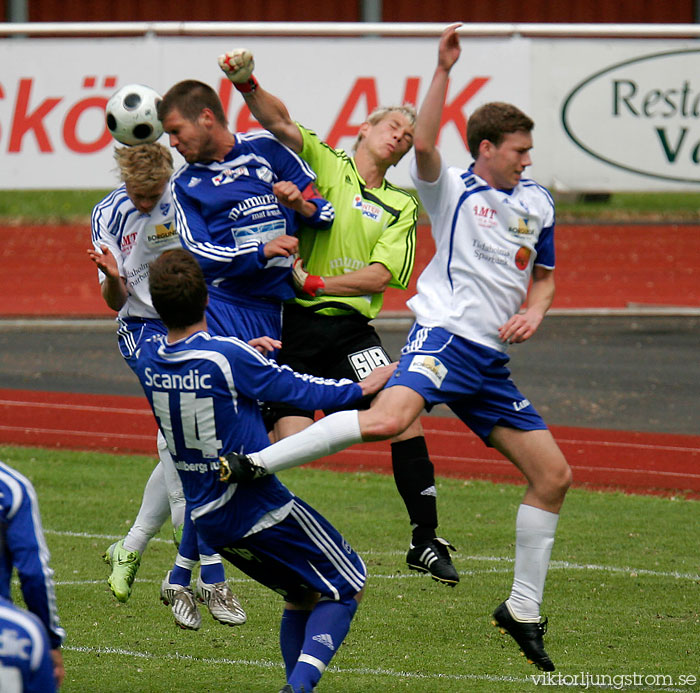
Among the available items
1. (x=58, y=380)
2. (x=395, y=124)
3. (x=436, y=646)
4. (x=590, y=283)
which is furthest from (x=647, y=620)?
(x=590, y=283)

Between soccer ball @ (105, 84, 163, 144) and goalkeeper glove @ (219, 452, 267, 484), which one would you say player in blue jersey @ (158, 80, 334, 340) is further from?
goalkeeper glove @ (219, 452, 267, 484)

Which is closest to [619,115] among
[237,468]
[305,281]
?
[305,281]

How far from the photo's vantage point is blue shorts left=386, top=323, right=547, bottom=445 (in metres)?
5.78

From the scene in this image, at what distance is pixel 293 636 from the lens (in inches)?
225

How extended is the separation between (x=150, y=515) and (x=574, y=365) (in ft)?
28.1

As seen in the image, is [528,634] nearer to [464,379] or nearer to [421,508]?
[421,508]

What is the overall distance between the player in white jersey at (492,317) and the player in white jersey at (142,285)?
1.41 metres

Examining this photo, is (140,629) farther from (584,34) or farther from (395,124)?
(584,34)

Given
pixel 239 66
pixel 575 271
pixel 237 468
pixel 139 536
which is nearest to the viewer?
pixel 237 468

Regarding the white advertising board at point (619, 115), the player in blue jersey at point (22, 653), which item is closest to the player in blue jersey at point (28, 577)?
the player in blue jersey at point (22, 653)

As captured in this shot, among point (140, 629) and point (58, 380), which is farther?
point (58, 380)

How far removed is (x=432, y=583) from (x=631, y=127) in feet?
32.1

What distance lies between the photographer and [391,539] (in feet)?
29.8

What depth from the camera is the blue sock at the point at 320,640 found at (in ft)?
17.4
